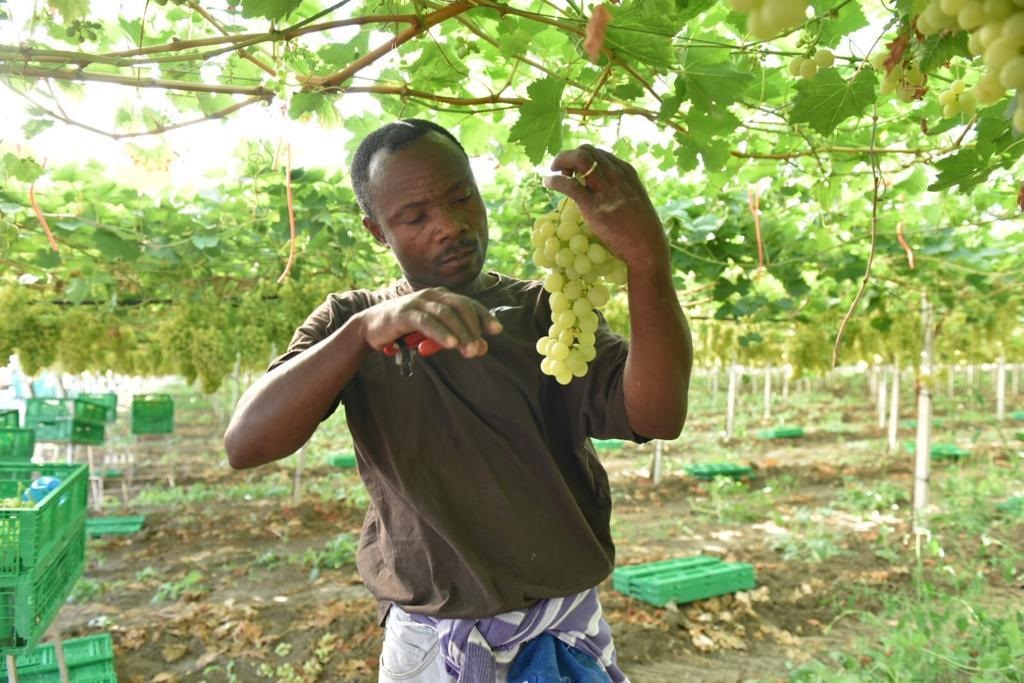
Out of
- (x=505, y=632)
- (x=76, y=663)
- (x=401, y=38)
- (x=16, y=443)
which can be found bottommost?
(x=76, y=663)

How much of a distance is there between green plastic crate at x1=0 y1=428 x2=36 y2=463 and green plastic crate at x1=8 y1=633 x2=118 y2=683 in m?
1.64

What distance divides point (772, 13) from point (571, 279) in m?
0.75

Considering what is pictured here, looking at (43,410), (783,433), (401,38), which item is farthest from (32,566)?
(783,433)

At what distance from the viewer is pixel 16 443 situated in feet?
19.1

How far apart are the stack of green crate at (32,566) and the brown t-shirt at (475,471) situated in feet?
6.46

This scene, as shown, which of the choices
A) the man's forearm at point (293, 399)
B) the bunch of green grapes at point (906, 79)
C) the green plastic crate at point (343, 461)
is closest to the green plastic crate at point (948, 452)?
the green plastic crate at point (343, 461)

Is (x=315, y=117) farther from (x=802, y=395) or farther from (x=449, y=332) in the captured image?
(x=802, y=395)

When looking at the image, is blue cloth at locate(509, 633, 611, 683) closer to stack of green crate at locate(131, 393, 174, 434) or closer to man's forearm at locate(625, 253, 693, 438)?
man's forearm at locate(625, 253, 693, 438)

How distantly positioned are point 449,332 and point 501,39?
4.16 ft

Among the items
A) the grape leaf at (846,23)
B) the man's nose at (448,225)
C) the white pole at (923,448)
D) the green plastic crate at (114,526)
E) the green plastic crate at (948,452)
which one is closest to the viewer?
the man's nose at (448,225)

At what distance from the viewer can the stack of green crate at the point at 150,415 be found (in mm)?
11648

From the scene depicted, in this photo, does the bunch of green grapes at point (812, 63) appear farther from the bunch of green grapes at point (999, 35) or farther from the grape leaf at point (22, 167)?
the grape leaf at point (22, 167)

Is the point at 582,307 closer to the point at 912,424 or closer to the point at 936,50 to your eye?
the point at 936,50

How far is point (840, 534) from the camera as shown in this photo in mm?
7848
